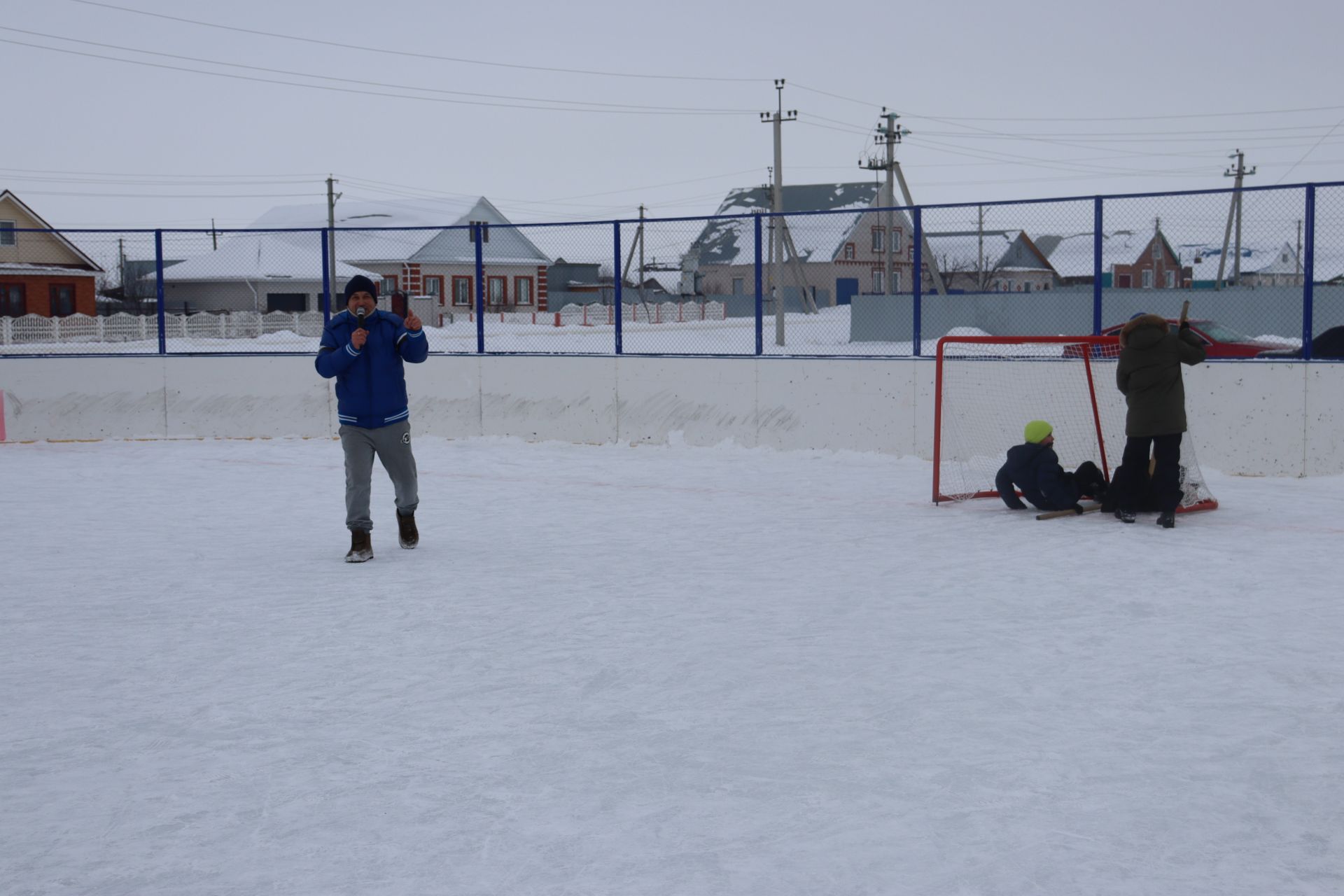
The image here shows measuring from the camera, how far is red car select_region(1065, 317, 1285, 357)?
548 inches

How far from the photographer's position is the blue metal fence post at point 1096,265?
11.7m

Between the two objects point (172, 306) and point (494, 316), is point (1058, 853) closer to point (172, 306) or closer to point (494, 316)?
point (494, 316)

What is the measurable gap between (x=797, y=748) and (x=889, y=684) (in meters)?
0.82

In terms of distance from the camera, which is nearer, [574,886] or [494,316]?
[574,886]

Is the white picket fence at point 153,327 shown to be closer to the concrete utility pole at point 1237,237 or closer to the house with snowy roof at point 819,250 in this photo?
the house with snowy roof at point 819,250

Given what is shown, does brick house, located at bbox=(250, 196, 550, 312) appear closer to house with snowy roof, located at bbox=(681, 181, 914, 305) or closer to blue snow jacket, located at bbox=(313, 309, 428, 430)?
house with snowy roof, located at bbox=(681, 181, 914, 305)

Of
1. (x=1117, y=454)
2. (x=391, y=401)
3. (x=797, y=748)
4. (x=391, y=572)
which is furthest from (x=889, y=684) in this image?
(x=1117, y=454)

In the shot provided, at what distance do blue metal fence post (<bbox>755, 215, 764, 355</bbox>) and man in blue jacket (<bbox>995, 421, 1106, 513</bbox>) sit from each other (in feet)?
14.0

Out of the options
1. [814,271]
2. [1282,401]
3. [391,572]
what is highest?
[814,271]

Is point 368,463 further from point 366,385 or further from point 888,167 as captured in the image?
point 888,167

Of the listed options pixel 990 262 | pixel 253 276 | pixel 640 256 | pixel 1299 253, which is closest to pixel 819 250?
pixel 990 262

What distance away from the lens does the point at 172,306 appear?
1522cm

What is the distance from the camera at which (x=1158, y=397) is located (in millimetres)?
8352

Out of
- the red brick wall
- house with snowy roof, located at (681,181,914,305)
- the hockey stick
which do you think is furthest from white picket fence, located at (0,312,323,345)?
the hockey stick
